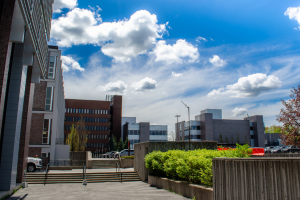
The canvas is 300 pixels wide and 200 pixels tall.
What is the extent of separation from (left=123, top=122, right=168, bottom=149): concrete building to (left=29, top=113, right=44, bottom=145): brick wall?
2166 inches

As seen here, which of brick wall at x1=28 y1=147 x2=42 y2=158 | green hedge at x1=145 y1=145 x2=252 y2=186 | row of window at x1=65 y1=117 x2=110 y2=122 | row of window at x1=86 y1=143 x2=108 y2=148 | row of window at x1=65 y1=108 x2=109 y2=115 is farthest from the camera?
row of window at x1=86 y1=143 x2=108 y2=148

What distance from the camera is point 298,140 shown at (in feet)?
60.0

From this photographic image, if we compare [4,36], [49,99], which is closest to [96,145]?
[49,99]

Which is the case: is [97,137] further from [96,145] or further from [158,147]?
[158,147]

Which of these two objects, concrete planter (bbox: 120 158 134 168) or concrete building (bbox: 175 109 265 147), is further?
concrete building (bbox: 175 109 265 147)

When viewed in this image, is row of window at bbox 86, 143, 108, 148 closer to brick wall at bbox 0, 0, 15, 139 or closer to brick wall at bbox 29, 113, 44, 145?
brick wall at bbox 29, 113, 44, 145

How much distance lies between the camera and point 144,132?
82.8m

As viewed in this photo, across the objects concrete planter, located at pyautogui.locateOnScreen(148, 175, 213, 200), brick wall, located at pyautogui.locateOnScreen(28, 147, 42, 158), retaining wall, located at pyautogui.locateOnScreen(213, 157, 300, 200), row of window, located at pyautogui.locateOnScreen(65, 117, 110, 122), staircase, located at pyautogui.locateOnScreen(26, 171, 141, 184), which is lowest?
staircase, located at pyautogui.locateOnScreen(26, 171, 141, 184)

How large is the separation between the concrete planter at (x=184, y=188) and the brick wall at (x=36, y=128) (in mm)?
17918

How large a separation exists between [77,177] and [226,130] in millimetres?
67502

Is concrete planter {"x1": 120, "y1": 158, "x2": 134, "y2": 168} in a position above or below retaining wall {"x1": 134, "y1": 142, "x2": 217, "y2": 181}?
below

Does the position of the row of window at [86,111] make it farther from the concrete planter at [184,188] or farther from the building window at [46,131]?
the concrete planter at [184,188]

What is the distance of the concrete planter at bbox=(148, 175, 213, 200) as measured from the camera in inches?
370

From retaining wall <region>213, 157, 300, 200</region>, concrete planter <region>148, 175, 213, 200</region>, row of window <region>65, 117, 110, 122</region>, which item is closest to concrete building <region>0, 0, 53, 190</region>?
concrete planter <region>148, 175, 213, 200</region>
